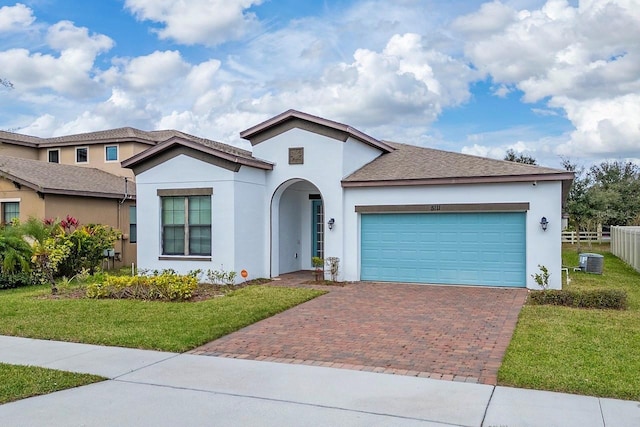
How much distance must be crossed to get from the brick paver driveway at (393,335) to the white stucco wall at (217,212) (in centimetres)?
358

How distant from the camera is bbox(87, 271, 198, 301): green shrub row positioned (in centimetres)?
1233

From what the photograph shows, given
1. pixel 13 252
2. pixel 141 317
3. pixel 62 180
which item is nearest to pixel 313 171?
pixel 141 317

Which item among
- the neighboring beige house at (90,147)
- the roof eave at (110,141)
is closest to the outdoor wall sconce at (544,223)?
the neighboring beige house at (90,147)

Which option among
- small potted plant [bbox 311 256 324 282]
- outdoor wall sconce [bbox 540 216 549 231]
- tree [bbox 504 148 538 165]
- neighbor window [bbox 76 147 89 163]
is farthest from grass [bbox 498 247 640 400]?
tree [bbox 504 148 538 165]

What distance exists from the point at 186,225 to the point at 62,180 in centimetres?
720

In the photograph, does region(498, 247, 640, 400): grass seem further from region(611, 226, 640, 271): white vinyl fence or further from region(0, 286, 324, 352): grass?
region(611, 226, 640, 271): white vinyl fence

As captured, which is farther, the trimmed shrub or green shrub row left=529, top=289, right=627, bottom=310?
the trimmed shrub

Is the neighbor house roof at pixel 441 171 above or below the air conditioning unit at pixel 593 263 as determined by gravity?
above

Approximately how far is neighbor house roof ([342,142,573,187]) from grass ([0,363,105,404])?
1016cm

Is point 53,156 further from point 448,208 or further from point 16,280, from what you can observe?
point 448,208

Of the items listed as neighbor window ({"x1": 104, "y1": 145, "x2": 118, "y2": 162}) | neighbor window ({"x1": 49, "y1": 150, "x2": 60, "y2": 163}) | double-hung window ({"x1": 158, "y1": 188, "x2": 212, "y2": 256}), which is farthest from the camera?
neighbor window ({"x1": 49, "y1": 150, "x2": 60, "y2": 163})

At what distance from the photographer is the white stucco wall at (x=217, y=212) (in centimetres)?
1520

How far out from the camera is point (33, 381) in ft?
21.3

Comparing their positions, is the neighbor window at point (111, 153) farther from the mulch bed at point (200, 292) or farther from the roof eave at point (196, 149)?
the mulch bed at point (200, 292)
